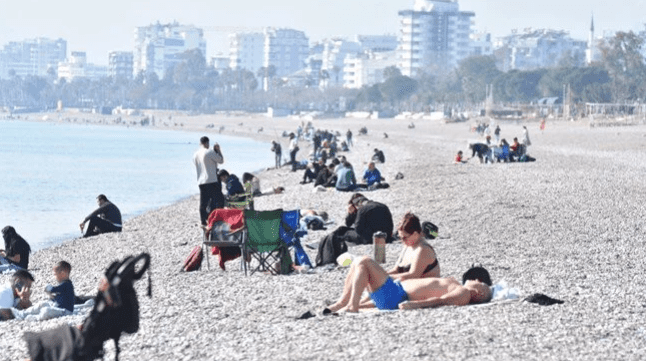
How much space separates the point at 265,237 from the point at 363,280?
339 centimetres

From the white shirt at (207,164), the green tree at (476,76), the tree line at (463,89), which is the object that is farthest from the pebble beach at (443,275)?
the green tree at (476,76)

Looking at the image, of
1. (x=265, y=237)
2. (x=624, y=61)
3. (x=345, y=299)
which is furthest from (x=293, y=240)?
(x=624, y=61)

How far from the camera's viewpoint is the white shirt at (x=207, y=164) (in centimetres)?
1595

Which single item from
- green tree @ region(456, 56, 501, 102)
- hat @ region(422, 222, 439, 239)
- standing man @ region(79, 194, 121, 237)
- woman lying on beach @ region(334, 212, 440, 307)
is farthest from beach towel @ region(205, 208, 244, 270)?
green tree @ region(456, 56, 501, 102)

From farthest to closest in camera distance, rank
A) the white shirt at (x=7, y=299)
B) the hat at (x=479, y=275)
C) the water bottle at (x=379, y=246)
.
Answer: the water bottle at (x=379, y=246)
the white shirt at (x=7, y=299)
the hat at (x=479, y=275)

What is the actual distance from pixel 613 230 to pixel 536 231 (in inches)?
35.5

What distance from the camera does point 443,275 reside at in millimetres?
11828

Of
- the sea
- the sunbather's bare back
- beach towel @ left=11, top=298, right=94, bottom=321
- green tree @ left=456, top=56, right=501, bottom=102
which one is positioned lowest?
the sea

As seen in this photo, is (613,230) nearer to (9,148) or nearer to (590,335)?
(590,335)

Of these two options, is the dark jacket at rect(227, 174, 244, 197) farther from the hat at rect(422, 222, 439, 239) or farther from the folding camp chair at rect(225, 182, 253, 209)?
the hat at rect(422, 222, 439, 239)

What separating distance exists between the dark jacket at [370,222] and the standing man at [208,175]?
7.51ft

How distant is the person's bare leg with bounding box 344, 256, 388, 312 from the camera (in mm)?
9344

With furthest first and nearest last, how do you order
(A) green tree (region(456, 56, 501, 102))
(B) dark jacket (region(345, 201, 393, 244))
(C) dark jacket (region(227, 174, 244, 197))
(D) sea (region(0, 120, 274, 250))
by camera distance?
(A) green tree (region(456, 56, 501, 102)) → (D) sea (region(0, 120, 274, 250)) → (C) dark jacket (region(227, 174, 244, 197)) → (B) dark jacket (region(345, 201, 393, 244))

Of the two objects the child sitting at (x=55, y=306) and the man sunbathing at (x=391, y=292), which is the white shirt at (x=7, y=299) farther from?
the man sunbathing at (x=391, y=292)
